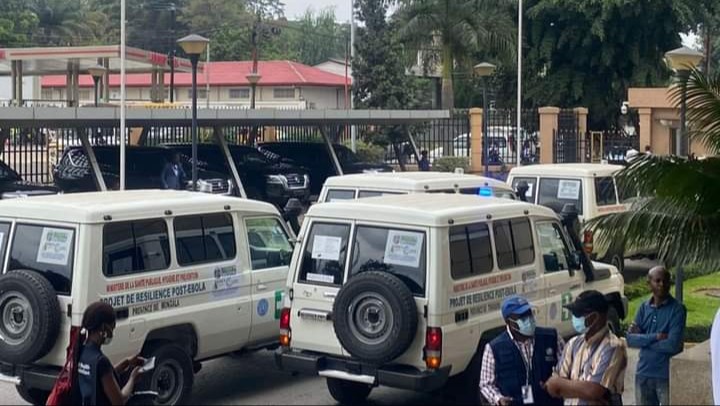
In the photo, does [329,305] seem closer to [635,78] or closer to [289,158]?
[289,158]

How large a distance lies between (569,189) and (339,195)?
4.65 meters

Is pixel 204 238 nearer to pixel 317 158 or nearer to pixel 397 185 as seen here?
pixel 397 185

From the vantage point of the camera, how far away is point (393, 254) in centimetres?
951

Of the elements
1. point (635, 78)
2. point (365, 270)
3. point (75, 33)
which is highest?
point (75, 33)

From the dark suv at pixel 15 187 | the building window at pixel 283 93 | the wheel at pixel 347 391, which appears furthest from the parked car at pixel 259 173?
the building window at pixel 283 93

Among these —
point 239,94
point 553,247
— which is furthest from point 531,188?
point 239,94

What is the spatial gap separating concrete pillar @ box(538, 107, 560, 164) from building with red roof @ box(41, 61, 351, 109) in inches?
891

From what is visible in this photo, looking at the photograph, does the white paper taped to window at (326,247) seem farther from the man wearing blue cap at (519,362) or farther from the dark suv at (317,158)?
the dark suv at (317,158)

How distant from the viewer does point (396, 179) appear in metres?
14.9

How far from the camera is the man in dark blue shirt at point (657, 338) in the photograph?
8.65m

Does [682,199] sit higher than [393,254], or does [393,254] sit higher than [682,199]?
[682,199]

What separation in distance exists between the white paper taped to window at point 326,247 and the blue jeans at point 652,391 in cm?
276

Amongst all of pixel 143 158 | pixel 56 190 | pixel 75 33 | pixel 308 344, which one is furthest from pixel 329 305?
pixel 75 33

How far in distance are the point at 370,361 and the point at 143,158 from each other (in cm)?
Answer: 1909
